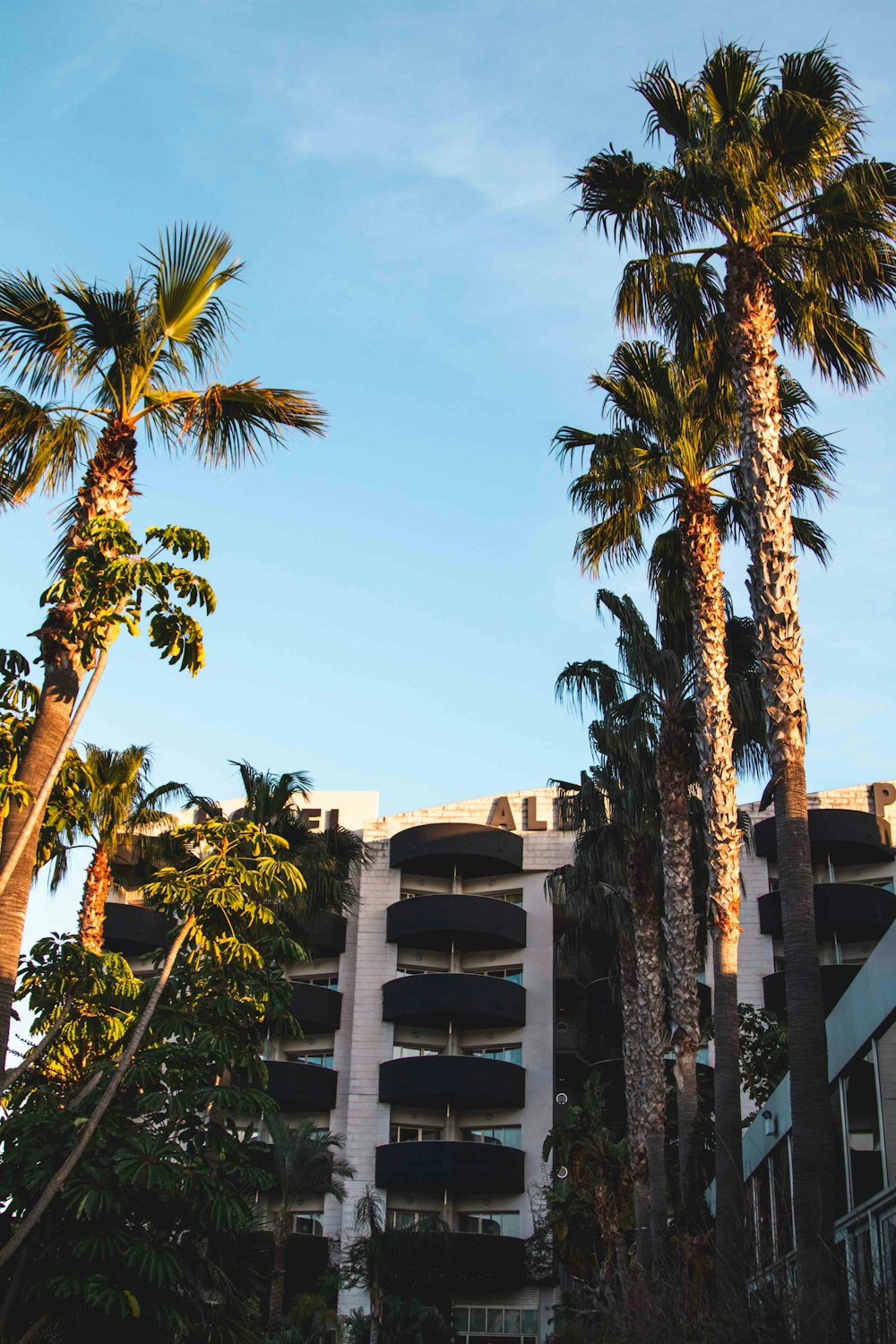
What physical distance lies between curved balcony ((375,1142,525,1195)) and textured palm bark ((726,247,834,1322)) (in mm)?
36979

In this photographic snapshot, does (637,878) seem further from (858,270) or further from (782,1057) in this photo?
(858,270)

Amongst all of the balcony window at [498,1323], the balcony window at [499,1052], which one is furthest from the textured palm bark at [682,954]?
the balcony window at [499,1052]

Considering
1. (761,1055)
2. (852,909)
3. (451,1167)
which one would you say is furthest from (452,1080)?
(852,909)

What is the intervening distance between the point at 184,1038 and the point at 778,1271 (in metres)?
6.37

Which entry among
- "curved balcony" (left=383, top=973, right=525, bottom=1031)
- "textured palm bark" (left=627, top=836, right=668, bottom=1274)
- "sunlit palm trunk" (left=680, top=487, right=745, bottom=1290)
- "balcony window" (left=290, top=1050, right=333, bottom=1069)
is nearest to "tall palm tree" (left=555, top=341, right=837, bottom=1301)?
"sunlit palm trunk" (left=680, top=487, right=745, bottom=1290)

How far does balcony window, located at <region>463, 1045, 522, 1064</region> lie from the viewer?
51.4 metres

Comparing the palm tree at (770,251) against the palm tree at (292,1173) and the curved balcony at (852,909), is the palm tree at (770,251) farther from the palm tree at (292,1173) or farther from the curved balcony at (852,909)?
the curved balcony at (852,909)

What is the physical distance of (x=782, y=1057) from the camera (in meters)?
34.6

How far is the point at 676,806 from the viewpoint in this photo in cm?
2320

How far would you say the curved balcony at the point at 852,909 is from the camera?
48.7m

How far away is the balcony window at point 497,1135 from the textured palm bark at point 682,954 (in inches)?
1140

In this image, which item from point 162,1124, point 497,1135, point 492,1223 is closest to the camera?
point 162,1124

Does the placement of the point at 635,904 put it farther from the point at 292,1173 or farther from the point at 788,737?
the point at 292,1173

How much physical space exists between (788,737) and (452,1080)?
3825cm
